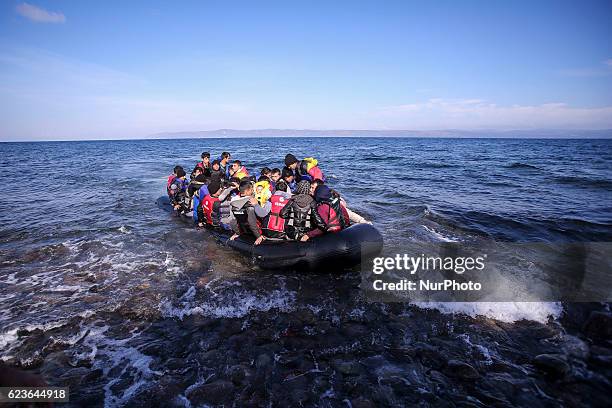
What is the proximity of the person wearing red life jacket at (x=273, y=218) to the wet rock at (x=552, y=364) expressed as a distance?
4.58m

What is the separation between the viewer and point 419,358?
433cm

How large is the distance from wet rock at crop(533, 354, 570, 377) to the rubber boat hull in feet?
10.2

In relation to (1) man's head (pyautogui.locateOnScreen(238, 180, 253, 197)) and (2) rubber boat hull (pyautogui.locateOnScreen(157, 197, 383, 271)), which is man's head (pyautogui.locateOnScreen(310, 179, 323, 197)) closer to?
(2) rubber boat hull (pyautogui.locateOnScreen(157, 197, 383, 271))

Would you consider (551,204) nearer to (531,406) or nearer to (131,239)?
(531,406)

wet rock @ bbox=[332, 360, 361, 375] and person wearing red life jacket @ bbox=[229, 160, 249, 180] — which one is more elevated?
person wearing red life jacket @ bbox=[229, 160, 249, 180]

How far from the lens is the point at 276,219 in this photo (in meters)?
6.76

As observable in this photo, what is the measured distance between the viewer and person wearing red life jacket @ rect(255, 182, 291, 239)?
264 inches

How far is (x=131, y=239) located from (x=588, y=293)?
11007 millimetres

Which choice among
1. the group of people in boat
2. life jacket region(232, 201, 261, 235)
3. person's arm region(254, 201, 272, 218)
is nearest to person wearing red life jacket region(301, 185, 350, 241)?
the group of people in boat

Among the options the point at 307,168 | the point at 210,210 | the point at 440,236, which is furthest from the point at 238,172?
the point at 440,236

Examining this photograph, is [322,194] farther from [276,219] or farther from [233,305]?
[233,305]

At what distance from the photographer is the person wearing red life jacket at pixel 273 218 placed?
6711mm

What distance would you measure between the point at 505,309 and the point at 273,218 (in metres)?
4.54

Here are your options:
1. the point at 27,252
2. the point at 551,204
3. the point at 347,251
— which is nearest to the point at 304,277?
the point at 347,251
